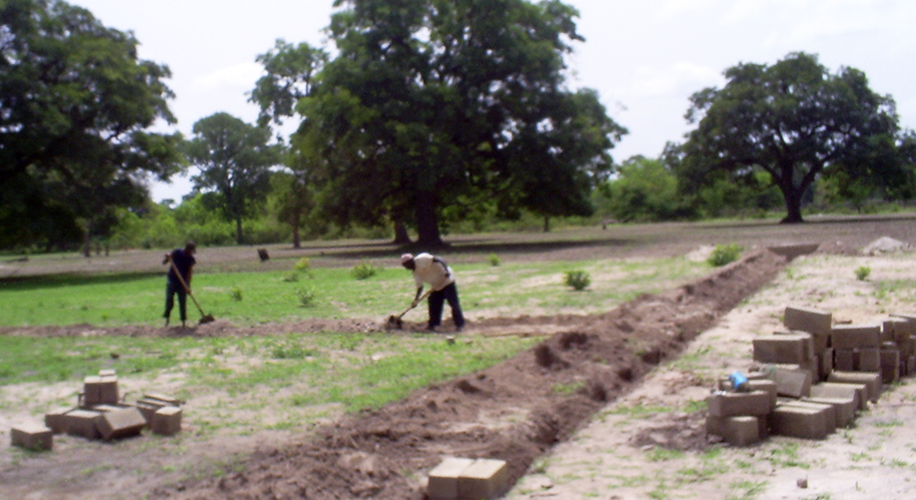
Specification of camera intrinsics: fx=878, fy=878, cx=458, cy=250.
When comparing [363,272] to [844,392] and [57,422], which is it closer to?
[57,422]

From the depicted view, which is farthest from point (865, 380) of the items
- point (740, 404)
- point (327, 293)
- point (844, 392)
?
point (327, 293)

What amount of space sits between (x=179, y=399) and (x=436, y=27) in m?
34.4

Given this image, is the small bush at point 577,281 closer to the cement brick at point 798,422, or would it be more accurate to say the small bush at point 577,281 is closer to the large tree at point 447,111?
the cement brick at point 798,422

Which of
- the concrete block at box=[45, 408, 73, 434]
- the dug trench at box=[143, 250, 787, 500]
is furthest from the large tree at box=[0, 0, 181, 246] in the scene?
the concrete block at box=[45, 408, 73, 434]

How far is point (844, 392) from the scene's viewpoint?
26.2 feet

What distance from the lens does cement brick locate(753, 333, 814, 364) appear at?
8555 millimetres

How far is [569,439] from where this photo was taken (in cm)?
757

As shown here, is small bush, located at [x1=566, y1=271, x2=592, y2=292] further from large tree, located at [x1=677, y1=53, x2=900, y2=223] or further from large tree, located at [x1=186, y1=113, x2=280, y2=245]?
large tree, located at [x1=186, y1=113, x2=280, y2=245]

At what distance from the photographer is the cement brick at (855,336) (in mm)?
9289

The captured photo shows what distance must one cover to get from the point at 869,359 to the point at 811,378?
1.34 metres

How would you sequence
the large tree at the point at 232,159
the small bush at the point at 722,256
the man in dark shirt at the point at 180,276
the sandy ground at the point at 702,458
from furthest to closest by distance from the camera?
1. the large tree at the point at 232,159
2. the small bush at the point at 722,256
3. the man in dark shirt at the point at 180,276
4. the sandy ground at the point at 702,458

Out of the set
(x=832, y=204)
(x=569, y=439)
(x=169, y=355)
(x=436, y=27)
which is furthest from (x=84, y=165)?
(x=832, y=204)

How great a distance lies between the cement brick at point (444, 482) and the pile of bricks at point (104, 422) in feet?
7.70

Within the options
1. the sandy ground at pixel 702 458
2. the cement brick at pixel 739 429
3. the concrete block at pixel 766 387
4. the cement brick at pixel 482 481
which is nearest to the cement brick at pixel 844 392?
the sandy ground at pixel 702 458
